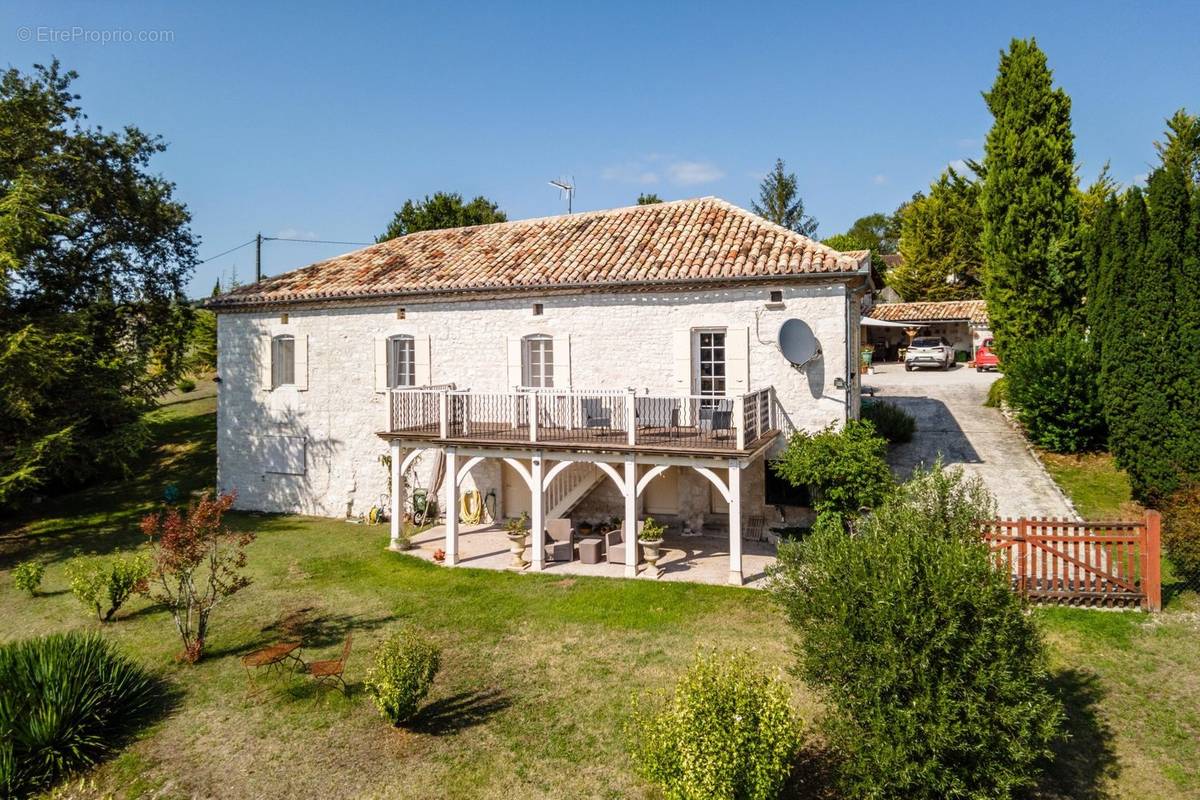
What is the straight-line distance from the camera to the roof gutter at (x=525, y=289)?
1388cm

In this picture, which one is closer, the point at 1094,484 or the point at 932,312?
the point at 1094,484

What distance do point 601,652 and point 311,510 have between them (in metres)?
12.5

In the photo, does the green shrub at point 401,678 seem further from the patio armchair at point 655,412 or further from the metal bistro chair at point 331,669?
the patio armchair at point 655,412

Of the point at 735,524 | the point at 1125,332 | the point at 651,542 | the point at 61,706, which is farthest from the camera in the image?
the point at 1125,332

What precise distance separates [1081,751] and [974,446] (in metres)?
12.4

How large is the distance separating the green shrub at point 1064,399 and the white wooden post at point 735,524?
10318 mm

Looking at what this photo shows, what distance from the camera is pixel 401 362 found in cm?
1812

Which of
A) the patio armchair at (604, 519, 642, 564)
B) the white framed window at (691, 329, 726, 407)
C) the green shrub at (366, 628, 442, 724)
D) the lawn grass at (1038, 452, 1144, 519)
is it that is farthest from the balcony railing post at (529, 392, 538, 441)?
the lawn grass at (1038, 452, 1144, 519)

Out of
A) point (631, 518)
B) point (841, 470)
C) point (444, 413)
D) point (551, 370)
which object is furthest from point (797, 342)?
point (444, 413)

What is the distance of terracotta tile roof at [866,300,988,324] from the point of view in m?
35.8

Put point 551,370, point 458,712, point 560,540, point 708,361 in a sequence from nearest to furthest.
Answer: point 458,712
point 560,540
point 708,361
point 551,370

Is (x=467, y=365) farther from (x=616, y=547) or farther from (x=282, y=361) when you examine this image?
(x=616, y=547)

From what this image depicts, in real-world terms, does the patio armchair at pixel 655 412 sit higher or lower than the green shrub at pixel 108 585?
higher

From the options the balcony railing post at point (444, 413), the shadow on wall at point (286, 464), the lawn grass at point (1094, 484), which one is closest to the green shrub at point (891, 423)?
the lawn grass at point (1094, 484)
